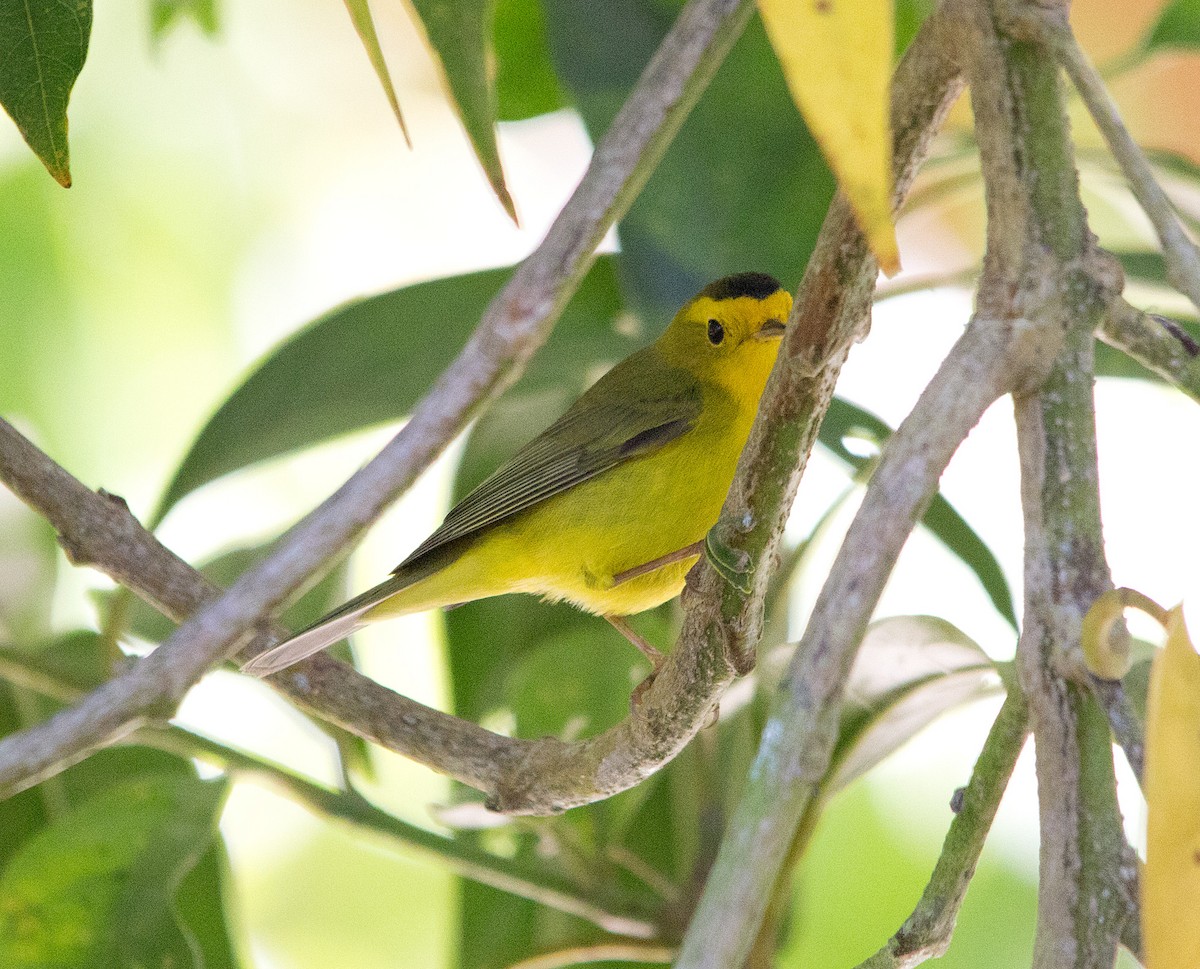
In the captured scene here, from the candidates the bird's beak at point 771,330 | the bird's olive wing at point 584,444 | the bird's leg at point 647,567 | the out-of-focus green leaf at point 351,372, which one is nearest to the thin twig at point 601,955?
the bird's leg at point 647,567

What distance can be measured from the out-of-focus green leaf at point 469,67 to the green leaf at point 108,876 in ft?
3.12

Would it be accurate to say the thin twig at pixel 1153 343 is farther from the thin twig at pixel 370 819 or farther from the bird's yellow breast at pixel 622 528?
the bird's yellow breast at pixel 622 528

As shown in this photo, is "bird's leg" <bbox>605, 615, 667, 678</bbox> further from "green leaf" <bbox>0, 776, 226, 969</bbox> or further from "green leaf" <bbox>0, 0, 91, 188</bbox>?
"green leaf" <bbox>0, 0, 91, 188</bbox>

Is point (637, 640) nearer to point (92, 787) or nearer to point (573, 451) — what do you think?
point (573, 451)

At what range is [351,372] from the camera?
68.9 inches

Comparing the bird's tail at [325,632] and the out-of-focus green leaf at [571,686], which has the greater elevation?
the out-of-focus green leaf at [571,686]

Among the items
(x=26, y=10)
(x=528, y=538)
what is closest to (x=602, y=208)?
(x=26, y=10)

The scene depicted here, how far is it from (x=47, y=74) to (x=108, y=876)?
100cm

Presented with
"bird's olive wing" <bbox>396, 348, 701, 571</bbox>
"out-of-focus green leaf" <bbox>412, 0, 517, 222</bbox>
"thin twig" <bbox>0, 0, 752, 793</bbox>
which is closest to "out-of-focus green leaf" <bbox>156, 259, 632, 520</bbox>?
"bird's olive wing" <bbox>396, 348, 701, 571</bbox>

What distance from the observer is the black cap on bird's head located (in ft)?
6.36

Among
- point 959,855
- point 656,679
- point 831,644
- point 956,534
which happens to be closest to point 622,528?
point 956,534

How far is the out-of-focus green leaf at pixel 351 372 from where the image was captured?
163cm

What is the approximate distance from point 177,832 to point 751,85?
118cm

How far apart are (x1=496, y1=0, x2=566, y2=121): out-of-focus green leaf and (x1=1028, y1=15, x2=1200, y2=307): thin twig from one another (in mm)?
1452
